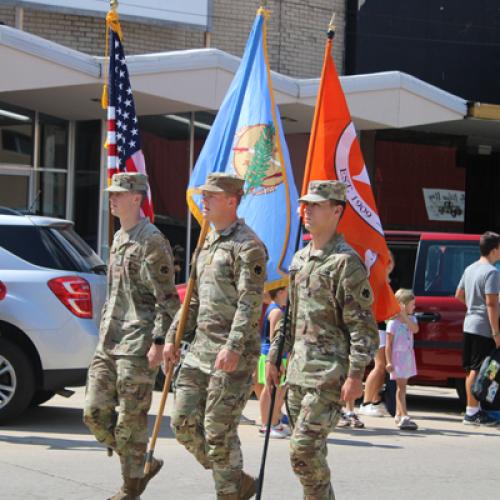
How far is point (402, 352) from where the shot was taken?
1065 centimetres

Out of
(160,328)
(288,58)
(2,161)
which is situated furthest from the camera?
(288,58)

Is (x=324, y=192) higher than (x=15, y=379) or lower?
higher

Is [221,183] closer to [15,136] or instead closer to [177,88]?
[177,88]

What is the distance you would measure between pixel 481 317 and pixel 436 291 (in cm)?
92

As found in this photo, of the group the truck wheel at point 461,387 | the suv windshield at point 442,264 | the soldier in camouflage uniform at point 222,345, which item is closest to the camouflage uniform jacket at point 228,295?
the soldier in camouflage uniform at point 222,345

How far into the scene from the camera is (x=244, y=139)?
28.5ft

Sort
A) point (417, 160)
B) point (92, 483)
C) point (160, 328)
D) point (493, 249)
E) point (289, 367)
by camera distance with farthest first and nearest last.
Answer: point (417, 160) < point (493, 249) < point (92, 483) < point (160, 328) < point (289, 367)

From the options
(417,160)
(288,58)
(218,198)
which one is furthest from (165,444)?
(417,160)

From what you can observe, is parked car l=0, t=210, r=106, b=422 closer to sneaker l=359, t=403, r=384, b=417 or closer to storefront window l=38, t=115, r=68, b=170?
sneaker l=359, t=403, r=384, b=417

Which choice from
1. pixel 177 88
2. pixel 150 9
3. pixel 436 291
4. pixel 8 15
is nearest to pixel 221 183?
pixel 436 291

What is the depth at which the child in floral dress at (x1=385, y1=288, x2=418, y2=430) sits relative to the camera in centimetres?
1042

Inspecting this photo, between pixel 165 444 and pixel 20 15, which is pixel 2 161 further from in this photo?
pixel 165 444

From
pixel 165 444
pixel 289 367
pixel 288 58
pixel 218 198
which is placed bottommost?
pixel 165 444

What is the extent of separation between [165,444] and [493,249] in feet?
12.5
